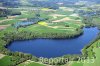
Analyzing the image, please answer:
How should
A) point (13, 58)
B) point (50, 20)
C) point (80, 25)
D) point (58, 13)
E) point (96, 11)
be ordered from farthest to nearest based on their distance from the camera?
point (96, 11) < point (58, 13) < point (50, 20) < point (80, 25) < point (13, 58)

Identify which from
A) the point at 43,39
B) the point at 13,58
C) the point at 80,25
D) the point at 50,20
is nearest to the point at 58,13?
the point at 50,20

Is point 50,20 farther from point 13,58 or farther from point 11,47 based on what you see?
point 13,58

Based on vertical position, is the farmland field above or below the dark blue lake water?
above

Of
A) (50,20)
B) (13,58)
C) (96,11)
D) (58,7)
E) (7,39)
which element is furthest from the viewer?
(58,7)

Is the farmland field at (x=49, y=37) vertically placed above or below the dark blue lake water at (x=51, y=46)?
above

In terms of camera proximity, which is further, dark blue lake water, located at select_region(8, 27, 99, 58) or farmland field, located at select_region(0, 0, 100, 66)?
dark blue lake water, located at select_region(8, 27, 99, 58)

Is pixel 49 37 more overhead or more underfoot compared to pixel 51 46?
more overhead

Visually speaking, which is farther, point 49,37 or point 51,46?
point 49,37

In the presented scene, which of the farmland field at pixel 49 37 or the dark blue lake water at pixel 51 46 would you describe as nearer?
the farmland field at pixel 49 37
